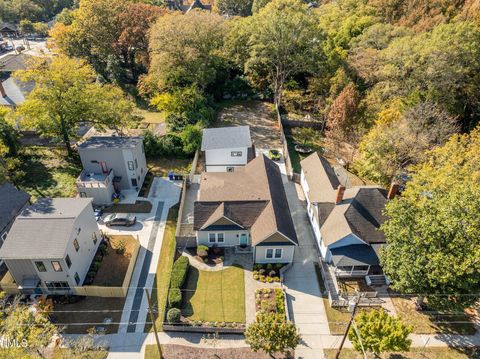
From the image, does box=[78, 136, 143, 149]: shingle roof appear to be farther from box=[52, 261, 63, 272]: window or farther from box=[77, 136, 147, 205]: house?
box=[52, 261, 63, 272]: window

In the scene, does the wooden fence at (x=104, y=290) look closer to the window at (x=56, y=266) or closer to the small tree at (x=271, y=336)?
the window at (x=56, y=266)

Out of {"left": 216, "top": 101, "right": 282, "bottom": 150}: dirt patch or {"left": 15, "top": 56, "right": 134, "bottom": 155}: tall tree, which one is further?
{"left": 216, "top": 101, "right": 282, "bottom": 150}: dirt patch

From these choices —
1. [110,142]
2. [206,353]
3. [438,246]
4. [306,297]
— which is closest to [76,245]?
[206,353]

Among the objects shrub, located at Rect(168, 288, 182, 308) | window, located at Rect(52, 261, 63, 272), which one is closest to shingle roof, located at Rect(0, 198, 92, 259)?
window, located at Rect(52, 261, 63, 272)

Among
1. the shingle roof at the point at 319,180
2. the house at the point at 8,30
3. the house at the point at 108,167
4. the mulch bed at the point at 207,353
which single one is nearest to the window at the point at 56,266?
the mulch bed at the point at 207,353

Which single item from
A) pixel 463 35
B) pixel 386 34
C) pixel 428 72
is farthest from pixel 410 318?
pixel 386 34

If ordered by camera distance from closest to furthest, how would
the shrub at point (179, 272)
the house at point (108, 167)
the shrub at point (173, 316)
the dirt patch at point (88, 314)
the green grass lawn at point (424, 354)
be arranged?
the green grass lawn at point (424, 354), the shrub at point (173, 316), the dirt patch at point (88, 314), the shrub at point (179, 272), the house at point (108, 167)
